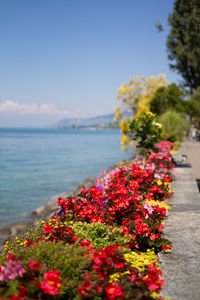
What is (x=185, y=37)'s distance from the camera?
891 inches

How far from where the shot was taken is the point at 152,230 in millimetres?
3371

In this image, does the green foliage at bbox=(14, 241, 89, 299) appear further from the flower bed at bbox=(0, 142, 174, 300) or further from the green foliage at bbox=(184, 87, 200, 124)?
the green foliage at bbox=(184, 87, 200, 124)

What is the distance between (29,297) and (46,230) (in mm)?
1053

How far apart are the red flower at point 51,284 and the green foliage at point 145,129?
632 centimetres

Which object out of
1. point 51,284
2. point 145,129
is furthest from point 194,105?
point 51,284

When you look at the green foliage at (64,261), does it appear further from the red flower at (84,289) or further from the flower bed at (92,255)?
the red flower at (84,289)

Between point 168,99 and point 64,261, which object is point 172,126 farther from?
point 64,261

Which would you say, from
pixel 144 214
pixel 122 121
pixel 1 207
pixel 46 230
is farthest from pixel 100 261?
pixel 122 121

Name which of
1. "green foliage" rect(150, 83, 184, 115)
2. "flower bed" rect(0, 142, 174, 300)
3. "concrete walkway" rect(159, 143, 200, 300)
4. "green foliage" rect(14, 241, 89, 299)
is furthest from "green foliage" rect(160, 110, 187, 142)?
"green foliage" rect(14, 241, 89, 299)

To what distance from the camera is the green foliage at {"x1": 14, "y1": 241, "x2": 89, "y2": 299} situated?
2174 mm

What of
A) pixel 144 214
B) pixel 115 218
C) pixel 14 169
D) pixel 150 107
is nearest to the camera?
pixel 144 214

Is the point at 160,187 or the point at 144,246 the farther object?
the point at 160,187

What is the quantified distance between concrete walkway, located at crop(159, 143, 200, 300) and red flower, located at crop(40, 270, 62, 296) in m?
0.93

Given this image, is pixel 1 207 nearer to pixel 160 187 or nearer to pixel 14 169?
pixel 160 187
